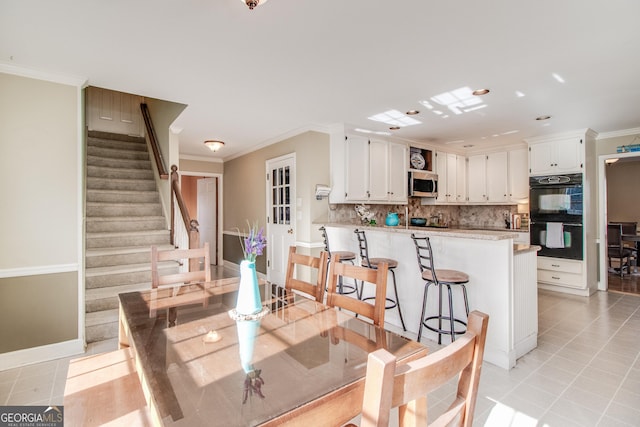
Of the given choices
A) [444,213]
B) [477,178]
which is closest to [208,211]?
[444,213]

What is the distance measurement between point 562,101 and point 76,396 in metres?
4.74

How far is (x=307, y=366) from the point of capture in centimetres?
108

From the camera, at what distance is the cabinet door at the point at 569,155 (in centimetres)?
475

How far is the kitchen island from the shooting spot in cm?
263

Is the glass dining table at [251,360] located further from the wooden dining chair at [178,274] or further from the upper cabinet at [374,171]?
the upper cabinet at [374,171]

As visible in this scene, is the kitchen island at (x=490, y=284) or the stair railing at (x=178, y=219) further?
the stair railing at (x=178, y=219)

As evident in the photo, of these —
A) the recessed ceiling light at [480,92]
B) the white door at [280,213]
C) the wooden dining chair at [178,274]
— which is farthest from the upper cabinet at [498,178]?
the wooden dining chair at [178,274]

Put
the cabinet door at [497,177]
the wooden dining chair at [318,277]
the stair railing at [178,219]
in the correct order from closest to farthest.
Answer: the wooden dining chair at [318,277], the stair railing at [178,219], the cabinet door at [497,177]

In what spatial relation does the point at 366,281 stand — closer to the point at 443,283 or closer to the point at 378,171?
the point at 443,283

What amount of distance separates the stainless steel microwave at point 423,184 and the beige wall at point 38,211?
4.65 m

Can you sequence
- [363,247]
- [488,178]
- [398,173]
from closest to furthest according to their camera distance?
[363,247]
[398,173]
[488,178]

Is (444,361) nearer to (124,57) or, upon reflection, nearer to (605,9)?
(605,9)

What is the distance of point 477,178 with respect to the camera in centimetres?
623

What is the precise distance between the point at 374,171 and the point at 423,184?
4.02 feet
